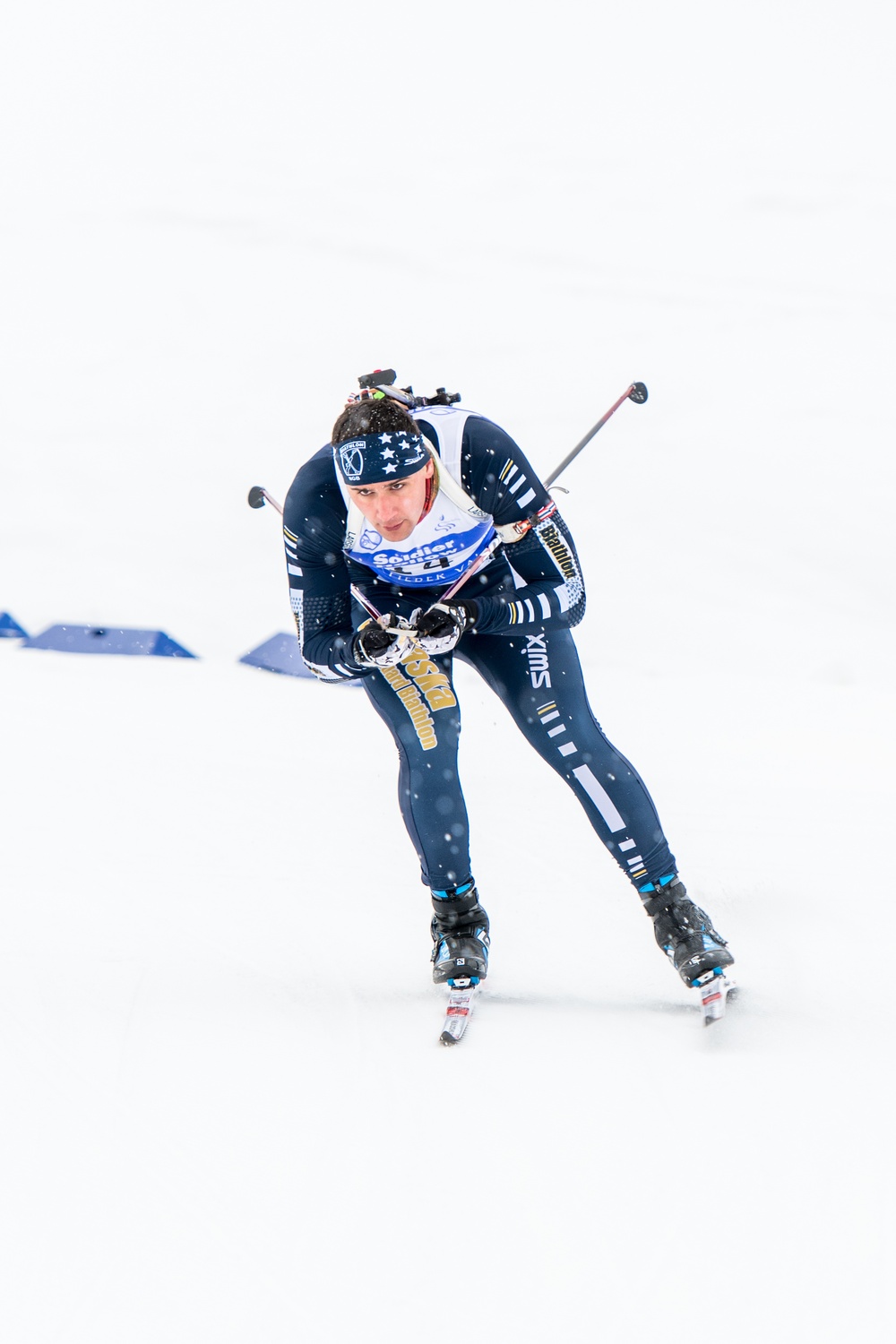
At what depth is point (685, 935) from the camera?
3092mm

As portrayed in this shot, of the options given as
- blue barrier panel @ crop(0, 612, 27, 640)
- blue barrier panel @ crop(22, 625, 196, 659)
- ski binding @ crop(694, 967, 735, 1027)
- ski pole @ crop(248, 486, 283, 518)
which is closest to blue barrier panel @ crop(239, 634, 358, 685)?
blue barrier panel @ crop(22, 625, 196, 659)

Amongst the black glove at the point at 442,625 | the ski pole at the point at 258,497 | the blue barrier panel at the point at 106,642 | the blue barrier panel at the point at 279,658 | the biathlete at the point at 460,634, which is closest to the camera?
the black glove at the point at 442,625

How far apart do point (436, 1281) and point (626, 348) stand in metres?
16.3

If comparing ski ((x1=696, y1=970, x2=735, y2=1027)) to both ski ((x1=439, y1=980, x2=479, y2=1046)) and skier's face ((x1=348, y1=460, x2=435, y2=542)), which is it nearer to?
ski ((x1=439, y1=980, x2=479, y2=1046))

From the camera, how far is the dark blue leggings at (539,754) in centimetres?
314

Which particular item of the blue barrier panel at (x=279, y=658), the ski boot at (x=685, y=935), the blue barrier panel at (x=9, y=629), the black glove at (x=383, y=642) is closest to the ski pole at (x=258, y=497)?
the black glove at (x=383, y=642)

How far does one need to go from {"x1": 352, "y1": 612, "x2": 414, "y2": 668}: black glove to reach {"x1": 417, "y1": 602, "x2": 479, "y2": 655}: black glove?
0.14ft

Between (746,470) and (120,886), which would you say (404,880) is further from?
(746,470)

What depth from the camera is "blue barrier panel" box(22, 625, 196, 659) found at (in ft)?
24.9

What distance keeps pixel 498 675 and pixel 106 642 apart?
4.96 meters

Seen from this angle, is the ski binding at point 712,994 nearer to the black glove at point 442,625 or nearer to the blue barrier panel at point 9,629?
the black glove at point 442,625

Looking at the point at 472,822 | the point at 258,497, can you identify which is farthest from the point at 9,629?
the point at 258,497

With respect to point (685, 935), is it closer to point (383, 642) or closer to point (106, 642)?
point (383, 642)

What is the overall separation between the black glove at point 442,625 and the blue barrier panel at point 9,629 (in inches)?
227
